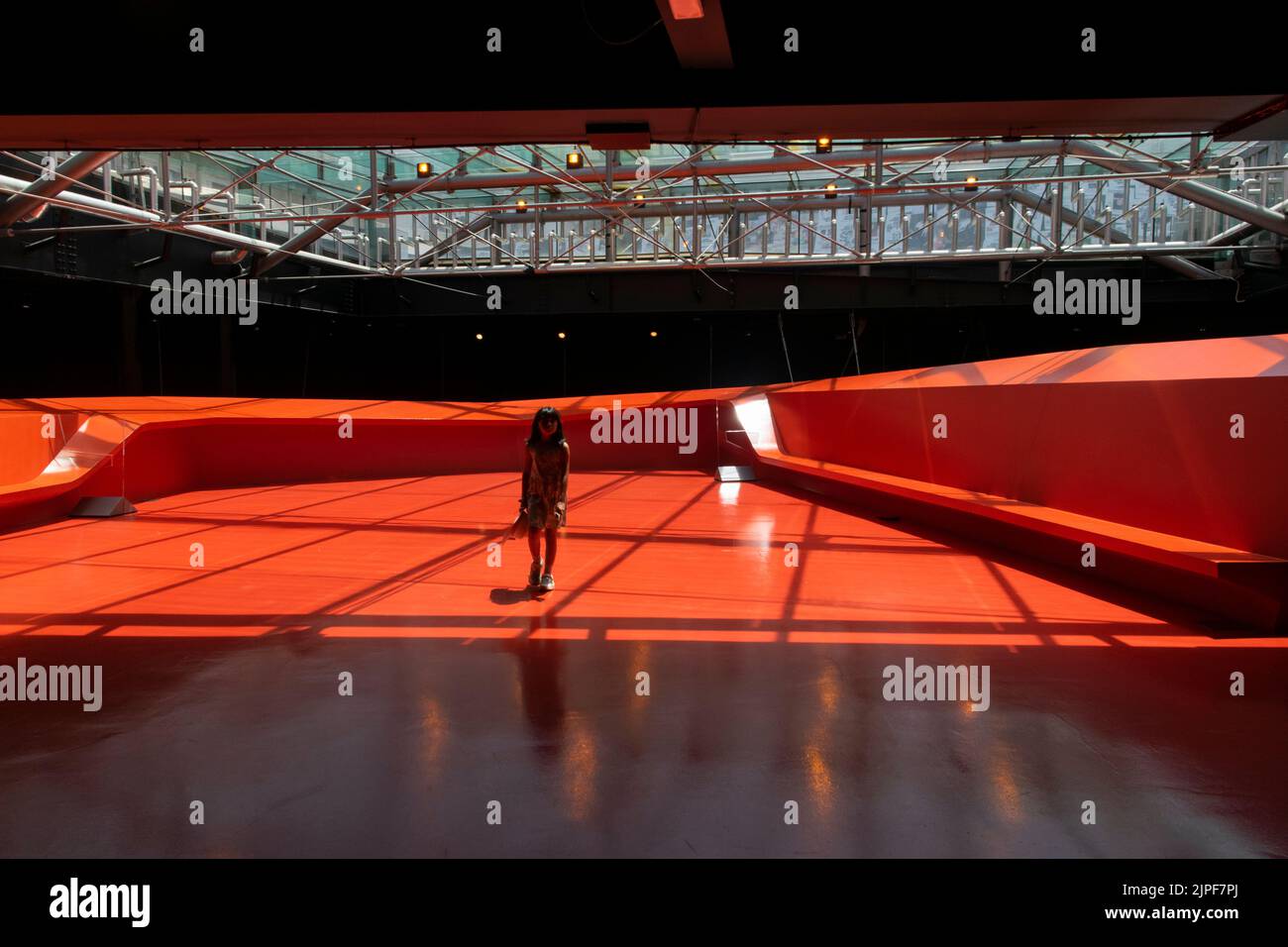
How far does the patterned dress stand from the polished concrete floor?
0.60m

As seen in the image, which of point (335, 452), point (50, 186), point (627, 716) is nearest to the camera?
point (627, 716)

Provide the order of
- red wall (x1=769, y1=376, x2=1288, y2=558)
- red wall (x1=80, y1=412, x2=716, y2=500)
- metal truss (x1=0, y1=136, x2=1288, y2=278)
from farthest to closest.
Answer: metal truss (x1=0, y1=136, x2=1288, y2=278) < red wall (x1=80, y1=412, x2=716, y2=500) < red wall (x1=769, y1=376, x2=1288, y2=558)

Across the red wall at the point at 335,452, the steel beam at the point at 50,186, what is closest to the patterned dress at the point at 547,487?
the red wall at the point at 335,452

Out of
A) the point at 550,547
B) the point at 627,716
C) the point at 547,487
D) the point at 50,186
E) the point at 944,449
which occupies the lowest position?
the point at 627,716

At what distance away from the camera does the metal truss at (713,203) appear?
1484 cm

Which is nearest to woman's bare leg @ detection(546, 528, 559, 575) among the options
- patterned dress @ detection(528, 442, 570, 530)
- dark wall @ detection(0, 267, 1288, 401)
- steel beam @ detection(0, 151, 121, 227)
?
patterned dress @ detection(528, 442, 570, 530)

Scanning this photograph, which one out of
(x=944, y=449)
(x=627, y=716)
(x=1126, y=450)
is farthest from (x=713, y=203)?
(x=627, y=716)

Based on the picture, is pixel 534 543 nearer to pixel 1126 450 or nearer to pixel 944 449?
pixel 1126 450

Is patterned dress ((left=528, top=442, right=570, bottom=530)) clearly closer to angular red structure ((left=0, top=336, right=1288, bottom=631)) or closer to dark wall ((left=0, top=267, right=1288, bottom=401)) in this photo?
angular red structure ((left=0, top=336, right=1288, bottom=631))

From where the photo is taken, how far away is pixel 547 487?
254 inches

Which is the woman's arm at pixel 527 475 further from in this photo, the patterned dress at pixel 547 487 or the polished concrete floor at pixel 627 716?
the polished concrete floor at pixel 627 716

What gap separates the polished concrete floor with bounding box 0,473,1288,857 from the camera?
2.87 m

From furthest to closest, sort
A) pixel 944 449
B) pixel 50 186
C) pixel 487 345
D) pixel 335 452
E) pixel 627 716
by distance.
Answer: pixel 487 345 → pixel 335 452 → pixel 50 186 → pixel 944 449 → pixel 627 716

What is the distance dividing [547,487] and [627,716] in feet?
9.21
